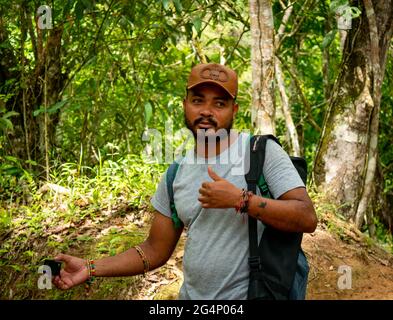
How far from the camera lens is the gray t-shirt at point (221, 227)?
252cm

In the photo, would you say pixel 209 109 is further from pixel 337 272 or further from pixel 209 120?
pixel 337 272

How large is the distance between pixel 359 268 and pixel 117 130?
10.1 ft

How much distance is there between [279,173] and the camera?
253 centimetres

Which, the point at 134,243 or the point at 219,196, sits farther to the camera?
the point at 134,243

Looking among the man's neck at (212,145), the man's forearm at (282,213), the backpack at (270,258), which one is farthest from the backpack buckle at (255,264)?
the man's neck at (212,145)

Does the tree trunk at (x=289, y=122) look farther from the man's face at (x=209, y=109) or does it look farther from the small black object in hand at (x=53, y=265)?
the small black object in hand at (x=53, y=265)

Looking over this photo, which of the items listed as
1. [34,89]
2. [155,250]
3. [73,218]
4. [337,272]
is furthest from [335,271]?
[34,89]

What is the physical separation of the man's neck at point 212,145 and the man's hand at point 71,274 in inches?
27.4

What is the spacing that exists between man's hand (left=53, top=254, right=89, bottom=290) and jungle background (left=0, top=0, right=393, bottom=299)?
1.90 m

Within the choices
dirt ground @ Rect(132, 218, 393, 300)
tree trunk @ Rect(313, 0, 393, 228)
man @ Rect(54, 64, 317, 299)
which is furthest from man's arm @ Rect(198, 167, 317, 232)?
tree trunk @ Rect(313, 0, 393, 228)

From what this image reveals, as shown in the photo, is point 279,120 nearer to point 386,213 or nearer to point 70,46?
point 386,213

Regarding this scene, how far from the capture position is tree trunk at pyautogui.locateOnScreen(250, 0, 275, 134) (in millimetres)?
5477

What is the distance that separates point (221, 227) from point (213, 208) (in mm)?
149

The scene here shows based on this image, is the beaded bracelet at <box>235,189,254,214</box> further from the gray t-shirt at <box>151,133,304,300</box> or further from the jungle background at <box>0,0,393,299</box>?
the jungle background at <box>0,0,393,299</box>
